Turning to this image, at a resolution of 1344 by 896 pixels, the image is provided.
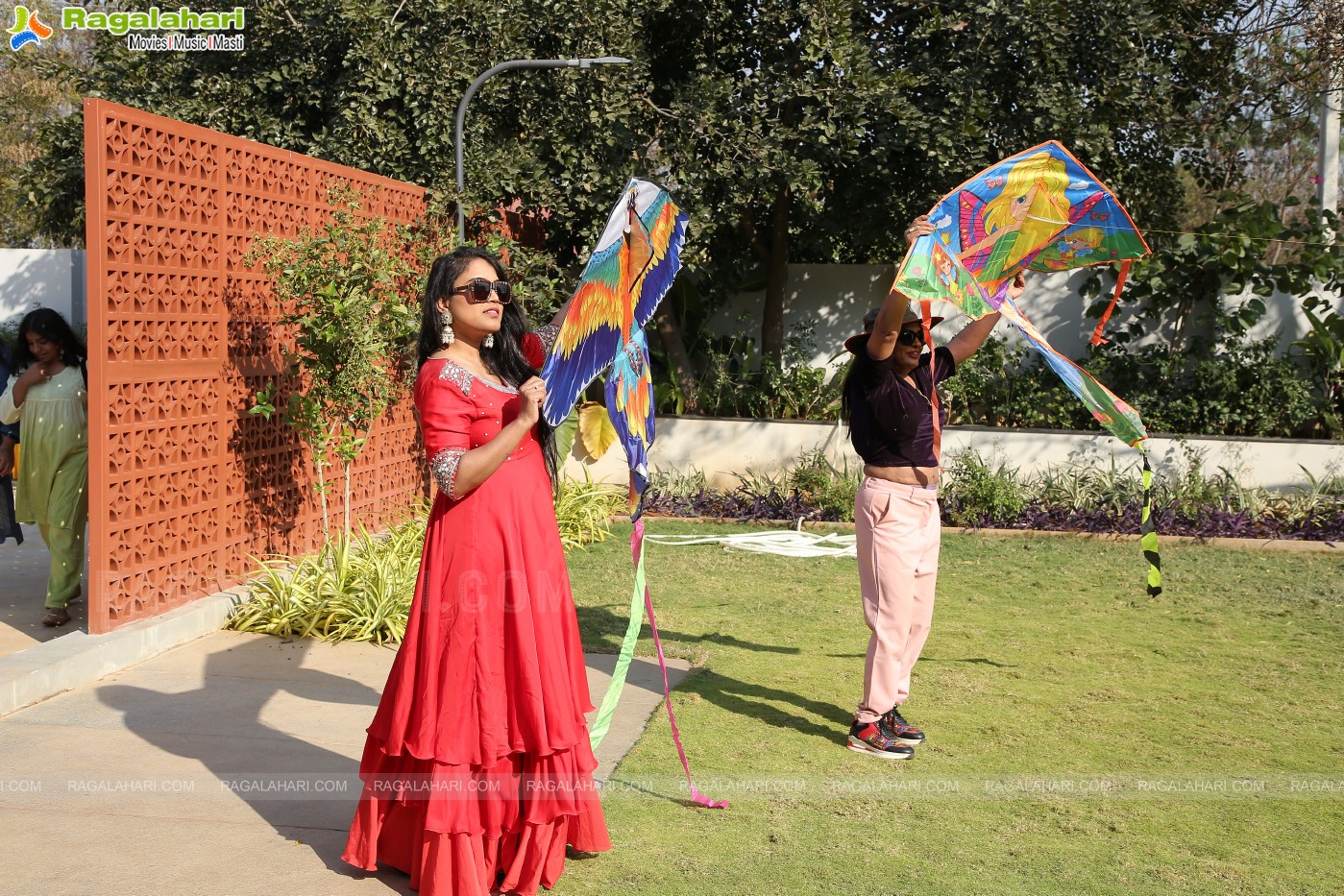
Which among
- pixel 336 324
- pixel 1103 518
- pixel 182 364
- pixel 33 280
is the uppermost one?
pixel 33 280

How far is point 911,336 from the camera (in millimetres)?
5055

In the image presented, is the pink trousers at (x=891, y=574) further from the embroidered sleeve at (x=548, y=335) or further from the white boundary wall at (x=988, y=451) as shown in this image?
the white boundary wall at (x=988, y=451)

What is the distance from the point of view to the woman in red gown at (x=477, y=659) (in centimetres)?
348

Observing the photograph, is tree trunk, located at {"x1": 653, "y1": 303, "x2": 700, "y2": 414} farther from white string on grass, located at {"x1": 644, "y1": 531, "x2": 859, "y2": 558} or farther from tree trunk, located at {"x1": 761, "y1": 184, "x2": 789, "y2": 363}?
white string on grass, located at {"x1": 644, "y1": 531, "x2": 859, "y2": 558}

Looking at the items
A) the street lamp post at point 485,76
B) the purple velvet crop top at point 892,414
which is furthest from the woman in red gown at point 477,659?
the street lamp post at point 485,76

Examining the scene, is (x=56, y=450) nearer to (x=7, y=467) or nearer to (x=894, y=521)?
(x=7, y=467)

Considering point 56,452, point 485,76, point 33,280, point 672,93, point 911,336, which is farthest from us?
point 33,280

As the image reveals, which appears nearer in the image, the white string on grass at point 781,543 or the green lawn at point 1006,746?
the green lawn at point 1006,746

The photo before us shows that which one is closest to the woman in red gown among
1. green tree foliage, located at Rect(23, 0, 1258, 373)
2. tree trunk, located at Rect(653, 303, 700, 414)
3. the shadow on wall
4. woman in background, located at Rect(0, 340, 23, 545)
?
the shadow on wall

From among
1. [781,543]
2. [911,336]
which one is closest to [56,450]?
[911,336]

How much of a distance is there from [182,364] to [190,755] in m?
2.75

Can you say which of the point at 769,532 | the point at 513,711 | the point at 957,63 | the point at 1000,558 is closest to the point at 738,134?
the point at 957,63

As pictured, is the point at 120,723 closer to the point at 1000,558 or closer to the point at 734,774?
the point at 734,774

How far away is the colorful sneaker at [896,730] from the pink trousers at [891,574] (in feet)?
0.23
